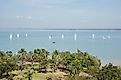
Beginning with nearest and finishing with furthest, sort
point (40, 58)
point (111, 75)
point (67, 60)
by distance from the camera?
point (111, 75) → point (67, 60) → point (40, 58)

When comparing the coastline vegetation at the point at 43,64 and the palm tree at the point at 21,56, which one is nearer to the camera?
the coastline vegetation at the point at 43,64

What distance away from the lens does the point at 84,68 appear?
252ft

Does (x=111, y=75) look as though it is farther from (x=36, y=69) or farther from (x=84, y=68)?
(x=36, y=69)

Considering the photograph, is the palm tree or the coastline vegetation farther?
the palm tree

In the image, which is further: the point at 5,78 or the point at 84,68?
the point at 84,68

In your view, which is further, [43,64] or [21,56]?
[21,56]

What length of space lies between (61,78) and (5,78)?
12.9m

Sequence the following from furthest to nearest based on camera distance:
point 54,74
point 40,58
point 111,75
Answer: point 40,58 → point 54,74 → point 111,75

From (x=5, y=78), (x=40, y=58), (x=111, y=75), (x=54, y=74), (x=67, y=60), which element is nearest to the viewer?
(x=111, y=75)

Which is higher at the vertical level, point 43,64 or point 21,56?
point 21,56

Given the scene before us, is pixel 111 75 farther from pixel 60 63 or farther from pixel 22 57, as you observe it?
pixel 22 57

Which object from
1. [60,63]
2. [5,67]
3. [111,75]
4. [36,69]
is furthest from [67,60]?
[111,75]

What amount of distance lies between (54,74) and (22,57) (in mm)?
11817

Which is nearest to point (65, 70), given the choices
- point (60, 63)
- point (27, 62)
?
point (60, 63)
